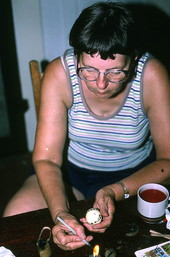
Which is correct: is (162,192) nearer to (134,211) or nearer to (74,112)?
(134,211)

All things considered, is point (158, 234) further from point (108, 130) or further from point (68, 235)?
point (108, 130)

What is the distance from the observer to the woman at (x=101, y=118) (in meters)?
1.54

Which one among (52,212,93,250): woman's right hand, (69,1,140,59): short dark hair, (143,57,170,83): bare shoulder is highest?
(69,1,140,59): short dark hair

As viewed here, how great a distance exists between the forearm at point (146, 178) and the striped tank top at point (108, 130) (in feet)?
0.88

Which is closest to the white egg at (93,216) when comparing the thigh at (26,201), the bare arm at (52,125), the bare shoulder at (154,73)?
the bare arm at (52,125)

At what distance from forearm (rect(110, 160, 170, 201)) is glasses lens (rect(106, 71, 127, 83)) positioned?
1.82 feet

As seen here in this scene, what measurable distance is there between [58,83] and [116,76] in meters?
0.42

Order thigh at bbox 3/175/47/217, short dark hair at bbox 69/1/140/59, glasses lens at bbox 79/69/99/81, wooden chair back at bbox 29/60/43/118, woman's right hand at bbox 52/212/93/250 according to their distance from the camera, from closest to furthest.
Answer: woman's right hand at bbox 52/212/93/250 → short dark hair at bbox 69/1/140/59 → glasses lens at bbox 79/69/99/81 → thigh at bbox 3/175/47/217 → wooden chair back at bbox 29/60/43/118

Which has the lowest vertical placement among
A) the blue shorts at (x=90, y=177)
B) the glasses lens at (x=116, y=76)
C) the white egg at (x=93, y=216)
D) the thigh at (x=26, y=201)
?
the blue shorts at (x=90, y=177)

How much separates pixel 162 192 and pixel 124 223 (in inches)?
9.8

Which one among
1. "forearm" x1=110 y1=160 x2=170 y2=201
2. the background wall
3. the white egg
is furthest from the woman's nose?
the background wall

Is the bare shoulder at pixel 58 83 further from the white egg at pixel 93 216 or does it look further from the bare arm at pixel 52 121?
the white egg at pixel 93 216

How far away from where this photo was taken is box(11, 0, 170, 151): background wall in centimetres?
301

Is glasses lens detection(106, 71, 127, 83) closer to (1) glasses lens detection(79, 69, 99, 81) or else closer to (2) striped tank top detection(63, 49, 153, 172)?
(1) glasses lens detection(79, 69, 99, 81)
